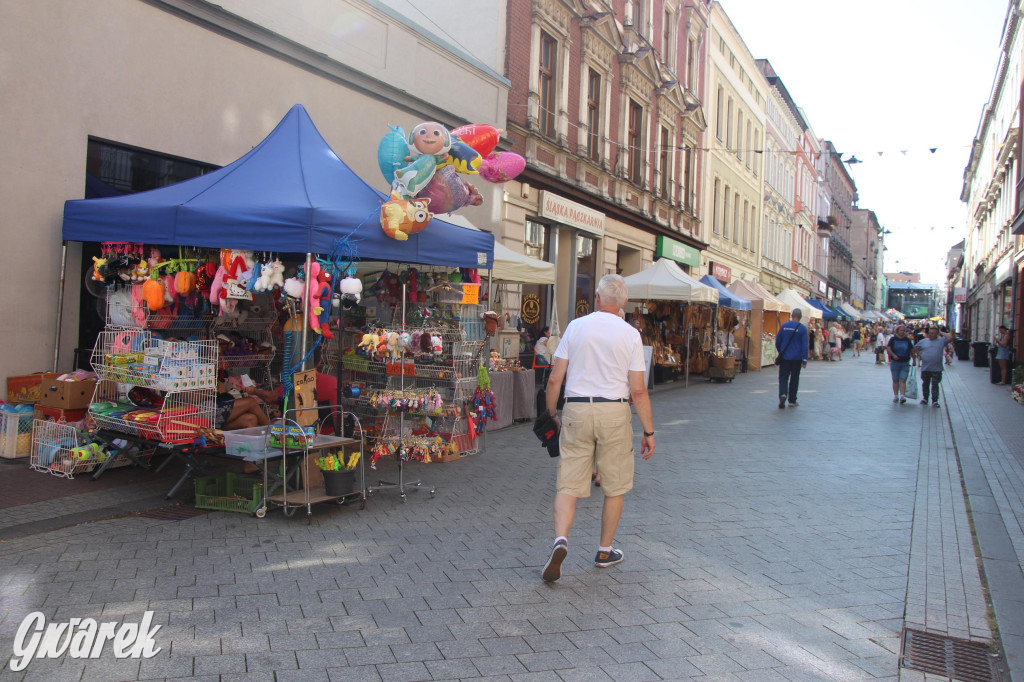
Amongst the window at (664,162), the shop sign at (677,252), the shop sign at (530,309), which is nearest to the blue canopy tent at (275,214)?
the shop sign at (530,309)

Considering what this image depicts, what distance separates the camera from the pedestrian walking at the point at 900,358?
49.5 ft

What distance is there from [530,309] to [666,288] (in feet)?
9.64

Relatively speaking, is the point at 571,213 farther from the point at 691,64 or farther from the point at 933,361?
the point at 691,64

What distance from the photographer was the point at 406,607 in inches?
156

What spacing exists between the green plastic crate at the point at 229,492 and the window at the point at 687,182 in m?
21.9

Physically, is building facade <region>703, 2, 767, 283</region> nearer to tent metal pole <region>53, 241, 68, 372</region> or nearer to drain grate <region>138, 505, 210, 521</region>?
tent metal pole <region>53, 241, 68, 372</region>

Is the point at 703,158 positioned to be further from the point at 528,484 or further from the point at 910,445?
the point at 528,484

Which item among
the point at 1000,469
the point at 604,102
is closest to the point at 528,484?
the point at 1000,469

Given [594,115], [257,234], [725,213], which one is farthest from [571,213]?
[725,213]

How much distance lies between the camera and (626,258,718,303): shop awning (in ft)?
51.7

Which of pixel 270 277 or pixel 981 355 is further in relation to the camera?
pixel 981 355

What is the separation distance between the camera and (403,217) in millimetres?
6379

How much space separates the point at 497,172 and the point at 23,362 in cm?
498

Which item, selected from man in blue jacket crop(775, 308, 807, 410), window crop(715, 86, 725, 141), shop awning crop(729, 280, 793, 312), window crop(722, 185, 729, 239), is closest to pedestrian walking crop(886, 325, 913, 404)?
man in blue jacket crop(775, 308, 807, 410)
